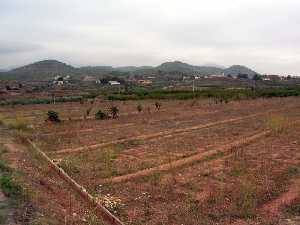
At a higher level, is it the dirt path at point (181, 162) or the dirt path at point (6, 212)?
the dirt path at point (6, 212)

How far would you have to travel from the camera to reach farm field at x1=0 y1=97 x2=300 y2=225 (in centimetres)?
1013

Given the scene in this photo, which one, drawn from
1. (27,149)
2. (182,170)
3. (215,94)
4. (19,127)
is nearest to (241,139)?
(182,170)

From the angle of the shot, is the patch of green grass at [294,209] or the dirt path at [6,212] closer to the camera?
the dirt path at [6,212]

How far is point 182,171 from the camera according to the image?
13992mm

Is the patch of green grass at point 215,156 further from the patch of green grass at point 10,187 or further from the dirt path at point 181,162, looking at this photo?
the patch of green grass at point 10,187

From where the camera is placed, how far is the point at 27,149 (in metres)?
19.2

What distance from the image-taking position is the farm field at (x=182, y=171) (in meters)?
10.1

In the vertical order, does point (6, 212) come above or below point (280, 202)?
above

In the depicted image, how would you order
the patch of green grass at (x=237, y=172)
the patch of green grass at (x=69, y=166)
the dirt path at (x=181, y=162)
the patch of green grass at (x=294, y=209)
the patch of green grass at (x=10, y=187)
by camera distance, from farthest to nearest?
the patch of green grass at (x=69, y=166) → the patch of green grass at (x=237, y=172) → the dirt path at (x=181, y=162) → the patch of green grass at (x=10, y=187) → the patch of green grass at (x=294, y=209)

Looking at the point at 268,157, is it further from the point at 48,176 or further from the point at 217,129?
the point at 217,129

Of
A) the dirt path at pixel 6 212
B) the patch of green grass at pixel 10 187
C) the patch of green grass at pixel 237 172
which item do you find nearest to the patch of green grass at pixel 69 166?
the patch of green grass at pixel 10 187

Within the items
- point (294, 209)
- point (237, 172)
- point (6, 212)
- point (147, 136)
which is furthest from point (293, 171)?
point (147, 136)

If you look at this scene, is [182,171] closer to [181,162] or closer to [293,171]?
[181,162]

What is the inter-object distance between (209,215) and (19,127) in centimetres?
1906
